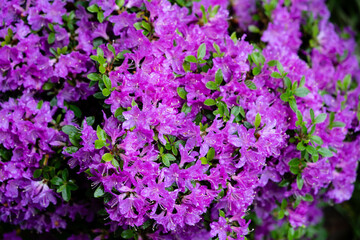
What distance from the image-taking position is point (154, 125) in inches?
74.2

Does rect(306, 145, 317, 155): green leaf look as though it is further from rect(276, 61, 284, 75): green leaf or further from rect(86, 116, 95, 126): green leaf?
rect(86, 116, 95, 126): green leaf

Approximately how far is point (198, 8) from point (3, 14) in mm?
1048

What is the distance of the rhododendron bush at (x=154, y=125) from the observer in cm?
188

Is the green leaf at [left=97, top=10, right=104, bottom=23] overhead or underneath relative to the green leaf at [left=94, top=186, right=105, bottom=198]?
overhead

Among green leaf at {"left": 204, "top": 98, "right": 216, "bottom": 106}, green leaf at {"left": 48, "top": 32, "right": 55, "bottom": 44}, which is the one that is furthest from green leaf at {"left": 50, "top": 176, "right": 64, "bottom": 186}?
green leaf at {"left": 204, "top": 98, "right": 216, "bottom": 106}

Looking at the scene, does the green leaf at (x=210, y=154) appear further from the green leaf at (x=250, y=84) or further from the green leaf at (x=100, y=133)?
the green leaf at (x=100, y=133)

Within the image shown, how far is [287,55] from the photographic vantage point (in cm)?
238

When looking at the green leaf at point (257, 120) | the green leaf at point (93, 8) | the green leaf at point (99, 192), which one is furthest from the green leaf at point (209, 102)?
the green leaf at point (93, 8)

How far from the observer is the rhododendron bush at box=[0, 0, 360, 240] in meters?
1.88

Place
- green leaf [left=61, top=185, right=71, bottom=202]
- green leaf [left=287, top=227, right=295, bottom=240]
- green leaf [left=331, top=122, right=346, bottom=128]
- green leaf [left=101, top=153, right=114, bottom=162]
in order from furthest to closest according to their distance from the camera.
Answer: green leaf [left=287, top=227, right=295, bottom=240]
green leaf [left=331, top=122, right=346, bottom=128]
green leaf [left=61, top=185, right=71, bottom=202]
green leaf [left=101, top=153, right=114, bottom=162]

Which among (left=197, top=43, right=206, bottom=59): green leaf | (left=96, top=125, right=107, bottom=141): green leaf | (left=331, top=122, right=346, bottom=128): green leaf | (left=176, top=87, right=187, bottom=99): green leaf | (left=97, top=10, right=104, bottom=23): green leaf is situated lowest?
(left=96, top=125, right=107, bottom=141): green leaf

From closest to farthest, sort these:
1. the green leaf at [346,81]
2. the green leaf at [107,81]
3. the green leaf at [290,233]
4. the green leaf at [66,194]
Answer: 1. the green leaf at [107,81]
2. the green leaf at [66,194]
3. the green leaf at [290,233]
4. the green leaf at [346,81]

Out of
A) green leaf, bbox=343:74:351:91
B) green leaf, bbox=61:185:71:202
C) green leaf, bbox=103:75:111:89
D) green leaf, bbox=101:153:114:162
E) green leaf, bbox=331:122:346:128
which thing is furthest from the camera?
green leaf, bbox=343:74:351:91

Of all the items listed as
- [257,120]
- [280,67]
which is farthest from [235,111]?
[280,67]
